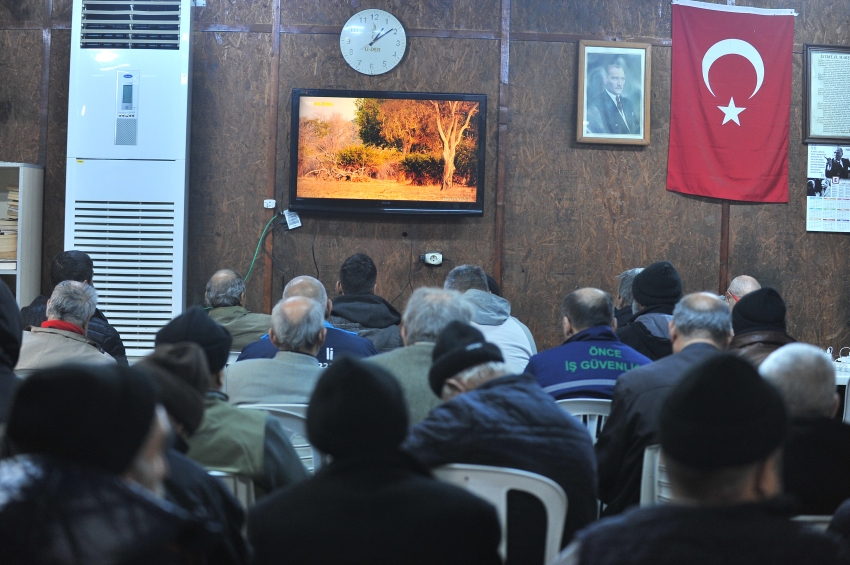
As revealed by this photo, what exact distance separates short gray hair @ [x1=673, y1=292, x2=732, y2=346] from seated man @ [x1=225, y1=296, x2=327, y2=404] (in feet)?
4.22

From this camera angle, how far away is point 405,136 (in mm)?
5828

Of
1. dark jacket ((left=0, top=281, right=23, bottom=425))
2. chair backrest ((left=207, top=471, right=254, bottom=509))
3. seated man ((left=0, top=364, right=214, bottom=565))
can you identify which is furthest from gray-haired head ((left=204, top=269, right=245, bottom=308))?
seated man ((left=0, top=364, right=214, bottom=565))

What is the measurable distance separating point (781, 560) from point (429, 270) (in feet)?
16.0

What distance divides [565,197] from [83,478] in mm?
5163

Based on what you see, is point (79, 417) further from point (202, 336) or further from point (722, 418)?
point (202, 336)

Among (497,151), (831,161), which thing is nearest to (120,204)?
(497,151)

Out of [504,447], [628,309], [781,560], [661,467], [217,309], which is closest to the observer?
[781,560]

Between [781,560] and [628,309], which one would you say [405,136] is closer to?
[628,309]

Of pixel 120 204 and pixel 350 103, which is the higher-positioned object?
pixel 350 103

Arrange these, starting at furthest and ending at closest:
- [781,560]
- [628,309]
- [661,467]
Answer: [628,309]
[661,467]
[781,560]

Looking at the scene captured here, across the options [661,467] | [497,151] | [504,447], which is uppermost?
[497,151]

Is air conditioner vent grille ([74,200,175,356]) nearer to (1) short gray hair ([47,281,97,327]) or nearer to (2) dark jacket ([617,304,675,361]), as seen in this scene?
(1) short gray hair ([47,281,97,327])

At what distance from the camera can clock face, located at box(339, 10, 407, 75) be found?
5871 millimetres

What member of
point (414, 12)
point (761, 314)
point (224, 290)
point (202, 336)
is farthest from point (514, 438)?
point (414, 12)
